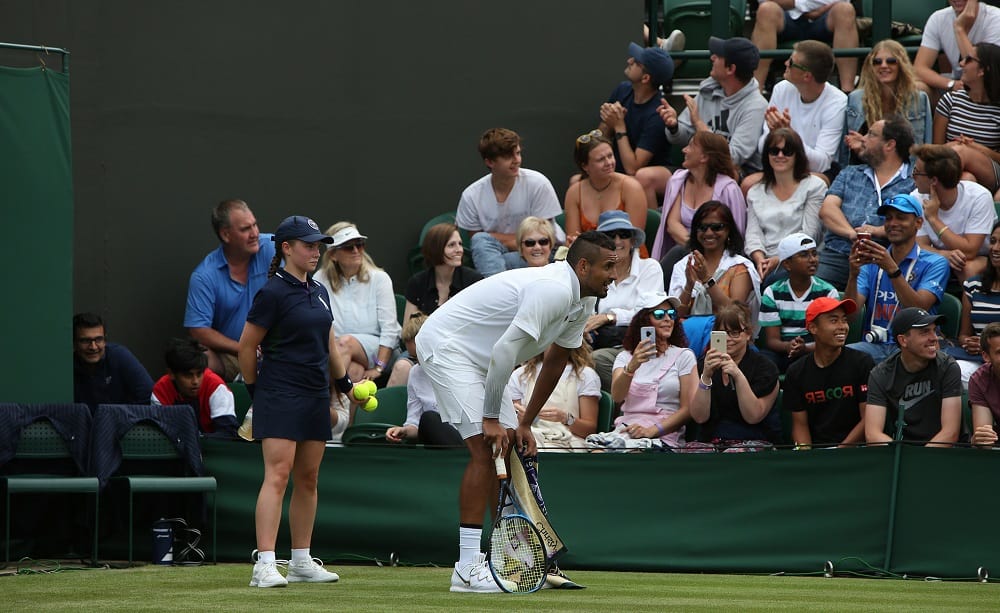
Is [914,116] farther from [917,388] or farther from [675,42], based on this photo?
[917,388]

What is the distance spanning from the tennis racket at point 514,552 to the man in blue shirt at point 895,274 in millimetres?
3910

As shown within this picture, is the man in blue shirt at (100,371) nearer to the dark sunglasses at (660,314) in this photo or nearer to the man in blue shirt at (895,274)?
the dark sunglasses at (660,314)

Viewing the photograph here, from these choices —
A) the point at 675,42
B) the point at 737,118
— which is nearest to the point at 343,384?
the point at 737,118

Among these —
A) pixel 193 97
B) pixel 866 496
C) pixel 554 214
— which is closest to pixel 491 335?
pixel 866 496

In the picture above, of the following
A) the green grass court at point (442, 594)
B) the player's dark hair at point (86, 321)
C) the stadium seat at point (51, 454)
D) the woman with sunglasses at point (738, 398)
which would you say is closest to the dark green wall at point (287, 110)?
the player's dark hair at point (86, 321)

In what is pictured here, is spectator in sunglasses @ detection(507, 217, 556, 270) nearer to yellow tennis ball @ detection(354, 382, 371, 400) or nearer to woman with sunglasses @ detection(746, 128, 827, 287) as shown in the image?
woman with sunglasses @ detection(746, 128, 827, 287)

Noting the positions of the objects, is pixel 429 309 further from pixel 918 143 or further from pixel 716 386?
pixel 918 143

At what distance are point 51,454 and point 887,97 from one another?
712cm

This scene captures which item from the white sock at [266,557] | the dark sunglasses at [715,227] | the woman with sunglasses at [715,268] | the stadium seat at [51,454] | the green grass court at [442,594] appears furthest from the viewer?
the dark sunglasses at [715,227]

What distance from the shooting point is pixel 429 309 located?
11000 millimetres

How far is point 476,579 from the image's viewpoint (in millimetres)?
6797

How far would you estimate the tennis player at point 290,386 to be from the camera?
288 inches

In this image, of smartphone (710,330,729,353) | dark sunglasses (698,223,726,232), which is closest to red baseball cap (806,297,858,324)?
smartphone (710,330,729,353)

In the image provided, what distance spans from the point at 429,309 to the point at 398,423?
3.40 ft
